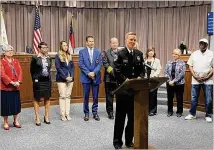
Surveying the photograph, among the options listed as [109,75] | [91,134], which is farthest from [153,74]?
[91,134]

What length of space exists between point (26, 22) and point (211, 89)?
215 inches

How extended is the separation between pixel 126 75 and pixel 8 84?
2.04m

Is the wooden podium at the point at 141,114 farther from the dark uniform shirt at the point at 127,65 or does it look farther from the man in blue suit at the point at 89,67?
the man in blue suit at the point at 89,67

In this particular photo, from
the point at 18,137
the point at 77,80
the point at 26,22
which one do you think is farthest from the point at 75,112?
the point at 26,22

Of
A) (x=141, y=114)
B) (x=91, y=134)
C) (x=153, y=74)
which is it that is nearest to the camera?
(x=141, y=114)

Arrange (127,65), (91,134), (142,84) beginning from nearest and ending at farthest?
1. (142,84)
2. (127,65)
3. (91,134)

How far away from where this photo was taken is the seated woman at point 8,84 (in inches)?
182

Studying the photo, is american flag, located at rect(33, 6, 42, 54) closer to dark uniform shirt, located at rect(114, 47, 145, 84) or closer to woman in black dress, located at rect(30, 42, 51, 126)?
woman in black dress, located at rect(30, 42, 51, 126)

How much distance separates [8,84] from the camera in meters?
4.64

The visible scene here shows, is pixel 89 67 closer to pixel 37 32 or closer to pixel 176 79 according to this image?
pixel 176 79

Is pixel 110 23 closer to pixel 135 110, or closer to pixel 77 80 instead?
pixel 77 80

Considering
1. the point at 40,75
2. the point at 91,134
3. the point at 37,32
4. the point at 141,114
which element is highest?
the point at 37,32

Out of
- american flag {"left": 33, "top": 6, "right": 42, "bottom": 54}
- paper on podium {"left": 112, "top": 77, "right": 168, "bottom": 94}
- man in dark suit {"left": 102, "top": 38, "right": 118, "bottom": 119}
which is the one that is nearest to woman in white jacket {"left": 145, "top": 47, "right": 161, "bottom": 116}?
man in dark suit {"left": 102, "top": 38, "right": 118, "bottom": 119}

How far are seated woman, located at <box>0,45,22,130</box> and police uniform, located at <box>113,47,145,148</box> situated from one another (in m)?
1.84
